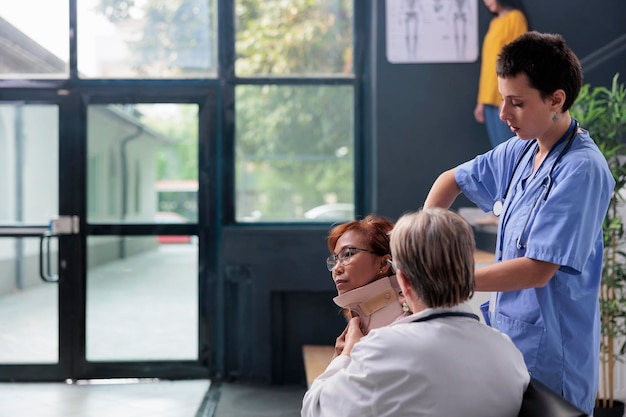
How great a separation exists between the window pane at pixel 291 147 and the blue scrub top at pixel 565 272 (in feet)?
9.78

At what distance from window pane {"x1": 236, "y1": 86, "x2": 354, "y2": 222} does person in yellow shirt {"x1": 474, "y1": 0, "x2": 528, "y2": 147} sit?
0.79 meters

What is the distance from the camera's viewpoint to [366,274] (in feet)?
6.21

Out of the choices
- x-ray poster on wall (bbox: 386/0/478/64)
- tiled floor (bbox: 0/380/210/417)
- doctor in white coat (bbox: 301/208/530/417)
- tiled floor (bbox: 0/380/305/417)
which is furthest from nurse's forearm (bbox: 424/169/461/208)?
x-ray poster on wall (bbox: 386/0/478/64)

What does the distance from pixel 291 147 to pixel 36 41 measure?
5.39ft

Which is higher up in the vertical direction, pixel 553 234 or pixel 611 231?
pixel 553 234

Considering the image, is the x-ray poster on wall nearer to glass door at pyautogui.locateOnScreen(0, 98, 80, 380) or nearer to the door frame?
the door frame

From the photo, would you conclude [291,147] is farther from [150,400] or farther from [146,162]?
[150,400]

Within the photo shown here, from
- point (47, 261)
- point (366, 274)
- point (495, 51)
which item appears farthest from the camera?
point (47, 261)

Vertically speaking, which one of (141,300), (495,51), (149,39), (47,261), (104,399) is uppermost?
(149,39)

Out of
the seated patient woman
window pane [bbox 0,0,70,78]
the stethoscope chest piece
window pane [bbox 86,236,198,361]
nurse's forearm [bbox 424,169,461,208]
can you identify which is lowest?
window pane [bbox 86,236,198,361]

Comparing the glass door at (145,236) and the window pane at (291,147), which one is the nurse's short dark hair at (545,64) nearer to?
the window pane at (291,147)

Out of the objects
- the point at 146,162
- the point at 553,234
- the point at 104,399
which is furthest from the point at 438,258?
the point at 146,162

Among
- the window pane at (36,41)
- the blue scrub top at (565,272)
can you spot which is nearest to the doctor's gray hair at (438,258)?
the blue scrub top at (565,272)

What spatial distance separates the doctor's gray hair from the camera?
1.39 meters
